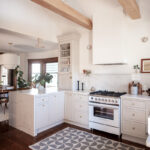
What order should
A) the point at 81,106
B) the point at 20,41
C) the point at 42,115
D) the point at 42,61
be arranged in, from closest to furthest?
the point at 42,115 < the point at 81,106 < the point at 20,41 < the point at 42,61

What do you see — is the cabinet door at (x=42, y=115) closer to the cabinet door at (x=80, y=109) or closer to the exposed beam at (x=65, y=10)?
the cabinet door at (x=80, y=109)

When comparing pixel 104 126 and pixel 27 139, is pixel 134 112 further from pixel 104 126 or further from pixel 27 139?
pixel 27 139

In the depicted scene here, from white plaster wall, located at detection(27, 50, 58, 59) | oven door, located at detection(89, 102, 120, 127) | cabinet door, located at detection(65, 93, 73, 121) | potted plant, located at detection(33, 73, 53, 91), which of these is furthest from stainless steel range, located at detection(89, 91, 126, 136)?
white plaster wall, located at detection(27, 50, 58, 59)

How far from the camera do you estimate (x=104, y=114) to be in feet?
10.1

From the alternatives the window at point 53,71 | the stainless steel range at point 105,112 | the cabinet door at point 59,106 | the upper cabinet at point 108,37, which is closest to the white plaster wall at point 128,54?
the upper cabinet at point 108,37

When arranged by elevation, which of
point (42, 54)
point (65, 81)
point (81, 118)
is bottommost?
point (81, 118)

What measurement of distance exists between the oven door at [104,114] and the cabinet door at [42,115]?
3.70 feet

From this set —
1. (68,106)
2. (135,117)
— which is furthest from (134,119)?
(68,106)

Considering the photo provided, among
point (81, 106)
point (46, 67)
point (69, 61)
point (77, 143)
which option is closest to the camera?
point (77, 143)

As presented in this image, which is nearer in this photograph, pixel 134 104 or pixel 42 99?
pixel 134 104

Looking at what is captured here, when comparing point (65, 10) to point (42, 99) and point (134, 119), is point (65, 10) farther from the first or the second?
point (134, 119)

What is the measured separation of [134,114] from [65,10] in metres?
2.61

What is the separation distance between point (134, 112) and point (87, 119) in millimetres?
1198

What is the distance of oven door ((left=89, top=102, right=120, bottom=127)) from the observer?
2.86 meters
